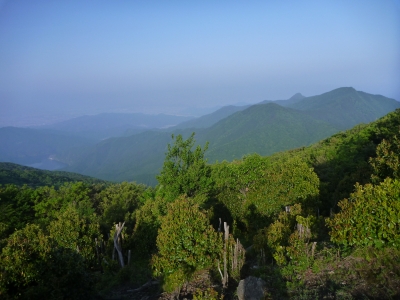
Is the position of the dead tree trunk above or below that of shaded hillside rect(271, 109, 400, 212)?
below

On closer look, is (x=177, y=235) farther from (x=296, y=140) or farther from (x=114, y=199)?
(x=296, y=140)

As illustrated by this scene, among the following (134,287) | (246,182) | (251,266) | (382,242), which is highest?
(246,182)

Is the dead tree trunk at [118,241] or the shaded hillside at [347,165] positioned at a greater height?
the shaded hillside at [347,165]

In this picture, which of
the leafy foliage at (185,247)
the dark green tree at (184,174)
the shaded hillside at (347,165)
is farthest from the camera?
the dark green tree at (184,174)

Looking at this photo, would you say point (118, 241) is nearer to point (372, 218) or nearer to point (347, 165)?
point (372, 218)

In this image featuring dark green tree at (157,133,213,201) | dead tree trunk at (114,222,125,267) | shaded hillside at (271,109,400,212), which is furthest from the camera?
dark green tree at (157,133,213,201)

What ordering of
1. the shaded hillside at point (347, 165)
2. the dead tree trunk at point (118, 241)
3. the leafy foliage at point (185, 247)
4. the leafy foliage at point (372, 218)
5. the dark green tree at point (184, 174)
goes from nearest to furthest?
the leafy foliage at point (372, 218) → the leafy foliage at point (185, 247) → the dead tree trunk at point (118, 241) → the shaded hillside at point (347, 165) → the dark green tree at point (184, 174)

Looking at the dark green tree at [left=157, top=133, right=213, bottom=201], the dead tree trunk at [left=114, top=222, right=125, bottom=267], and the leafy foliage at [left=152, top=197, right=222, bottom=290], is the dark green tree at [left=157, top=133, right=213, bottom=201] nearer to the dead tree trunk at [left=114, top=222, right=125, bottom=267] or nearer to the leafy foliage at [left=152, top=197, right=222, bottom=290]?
the dead tree trunk at [left=114, top=222, right=125, bottom=267]

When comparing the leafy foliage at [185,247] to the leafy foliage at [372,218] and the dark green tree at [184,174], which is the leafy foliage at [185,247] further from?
the dark green tree at [184,174]

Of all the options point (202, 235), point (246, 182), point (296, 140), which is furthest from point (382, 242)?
point (296, 140)

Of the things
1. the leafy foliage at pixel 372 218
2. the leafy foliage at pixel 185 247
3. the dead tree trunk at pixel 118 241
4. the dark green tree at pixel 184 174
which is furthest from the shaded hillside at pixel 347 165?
the dead tree trunk at pixel 118 241

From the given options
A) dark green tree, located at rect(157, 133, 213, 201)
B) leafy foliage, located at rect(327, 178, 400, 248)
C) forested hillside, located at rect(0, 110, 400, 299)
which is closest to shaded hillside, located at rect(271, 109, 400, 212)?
forested hillside, located at rect(0, 110, 400, 299)

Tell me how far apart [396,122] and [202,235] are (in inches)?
1404

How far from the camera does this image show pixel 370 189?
24.9 ft
